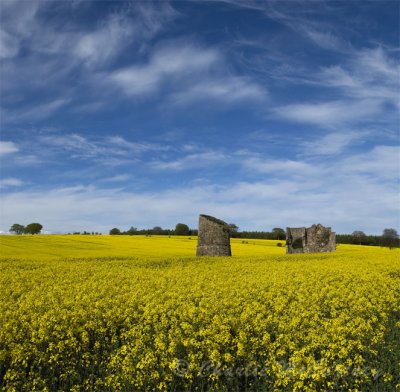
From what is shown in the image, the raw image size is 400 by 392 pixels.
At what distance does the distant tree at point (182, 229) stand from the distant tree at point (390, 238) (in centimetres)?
3787

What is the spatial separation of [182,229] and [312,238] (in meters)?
40.8

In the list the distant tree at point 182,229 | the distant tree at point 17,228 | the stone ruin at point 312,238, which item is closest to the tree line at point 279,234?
the distant tree at point 182,229

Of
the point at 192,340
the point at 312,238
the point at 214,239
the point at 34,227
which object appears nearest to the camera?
the point at 192,340

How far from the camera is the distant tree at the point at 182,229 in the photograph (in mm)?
79375

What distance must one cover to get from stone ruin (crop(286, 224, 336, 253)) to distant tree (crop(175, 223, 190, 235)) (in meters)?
38.1

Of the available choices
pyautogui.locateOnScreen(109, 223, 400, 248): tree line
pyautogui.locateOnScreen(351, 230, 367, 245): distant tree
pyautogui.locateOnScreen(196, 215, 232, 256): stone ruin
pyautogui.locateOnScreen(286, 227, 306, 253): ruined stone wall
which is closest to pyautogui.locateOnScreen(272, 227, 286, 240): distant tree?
pyautogui.locateOnScreen(109, 223, 400, 248): tree line

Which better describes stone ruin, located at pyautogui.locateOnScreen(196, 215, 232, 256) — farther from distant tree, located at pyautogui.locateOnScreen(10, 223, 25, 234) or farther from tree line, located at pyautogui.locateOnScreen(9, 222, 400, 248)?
distant tree, located at pyautogui.locateOnScreen(10, 223, 25, 234)

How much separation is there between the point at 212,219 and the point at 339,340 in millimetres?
23341

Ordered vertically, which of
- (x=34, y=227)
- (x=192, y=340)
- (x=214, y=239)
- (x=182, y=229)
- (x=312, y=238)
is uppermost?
(x=182, y=229)

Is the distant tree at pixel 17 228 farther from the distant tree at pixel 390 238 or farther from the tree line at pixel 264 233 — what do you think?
the distant tree at pixel 390 238

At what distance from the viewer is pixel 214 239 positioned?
30.7 metres

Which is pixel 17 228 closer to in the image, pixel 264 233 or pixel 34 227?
pixel 34 227

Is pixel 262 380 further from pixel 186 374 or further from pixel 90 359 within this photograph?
pixel 90 359

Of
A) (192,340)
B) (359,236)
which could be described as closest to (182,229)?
(359,236)
